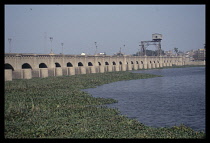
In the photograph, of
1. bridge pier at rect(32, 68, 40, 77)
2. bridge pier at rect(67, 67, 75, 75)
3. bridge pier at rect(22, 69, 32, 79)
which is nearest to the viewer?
bridge pier at rect(22, 69, 32, 79)

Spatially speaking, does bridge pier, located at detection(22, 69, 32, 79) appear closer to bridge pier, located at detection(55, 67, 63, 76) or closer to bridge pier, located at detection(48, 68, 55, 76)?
bridge pier, located at detection(48, 68, 55, 76)

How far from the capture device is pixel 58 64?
7325cm

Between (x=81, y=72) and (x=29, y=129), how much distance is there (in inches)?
2334

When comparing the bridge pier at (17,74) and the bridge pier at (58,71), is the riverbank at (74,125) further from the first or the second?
the bridge pier at (58,71)

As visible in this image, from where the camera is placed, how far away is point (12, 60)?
2148 inches

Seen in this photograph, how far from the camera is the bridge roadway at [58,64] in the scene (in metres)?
55.4

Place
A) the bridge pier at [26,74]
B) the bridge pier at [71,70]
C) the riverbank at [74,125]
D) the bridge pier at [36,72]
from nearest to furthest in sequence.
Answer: the riverbank at [74,125] → the bridge pier at [26,74] → the bridge pier at [36,72] → the bridge pier at [71,70]

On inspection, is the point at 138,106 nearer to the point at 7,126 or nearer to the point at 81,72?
the point at 7,126

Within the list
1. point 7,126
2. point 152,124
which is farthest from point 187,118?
point 7,126

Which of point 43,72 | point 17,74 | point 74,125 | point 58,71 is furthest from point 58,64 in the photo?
point 74,125

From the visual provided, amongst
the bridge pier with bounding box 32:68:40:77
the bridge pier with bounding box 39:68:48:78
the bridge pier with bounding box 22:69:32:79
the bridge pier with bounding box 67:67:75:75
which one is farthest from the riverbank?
the bridge pier with bounding box 67:67:75:75

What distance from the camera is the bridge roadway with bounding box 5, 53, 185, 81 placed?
182 feet

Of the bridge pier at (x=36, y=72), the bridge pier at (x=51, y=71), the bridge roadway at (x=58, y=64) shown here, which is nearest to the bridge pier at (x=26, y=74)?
the bridge roadway at (x=58, y=64)
